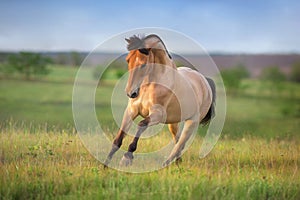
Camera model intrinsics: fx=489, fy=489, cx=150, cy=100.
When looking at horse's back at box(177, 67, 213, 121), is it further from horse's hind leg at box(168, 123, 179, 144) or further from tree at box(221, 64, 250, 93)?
tree at box(221, 64, 250, 93)

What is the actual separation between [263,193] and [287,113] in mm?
20300

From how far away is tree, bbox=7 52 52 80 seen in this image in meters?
19.3

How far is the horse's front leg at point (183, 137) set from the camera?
4.49 meters

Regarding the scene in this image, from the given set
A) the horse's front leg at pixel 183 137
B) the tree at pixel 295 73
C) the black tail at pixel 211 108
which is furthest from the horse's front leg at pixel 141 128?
the tree at pixel 295 73

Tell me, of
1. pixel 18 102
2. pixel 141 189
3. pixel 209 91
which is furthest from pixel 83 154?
pixel 18 102

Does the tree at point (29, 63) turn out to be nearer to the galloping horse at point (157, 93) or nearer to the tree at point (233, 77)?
the tree at point (233, 77)

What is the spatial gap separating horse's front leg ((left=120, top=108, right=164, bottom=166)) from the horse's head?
0.87 feet

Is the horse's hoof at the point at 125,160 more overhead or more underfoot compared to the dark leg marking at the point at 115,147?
more underfoot

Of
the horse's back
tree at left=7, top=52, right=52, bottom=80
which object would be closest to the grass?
the horse's back

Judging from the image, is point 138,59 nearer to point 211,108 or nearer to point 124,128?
point 124,128

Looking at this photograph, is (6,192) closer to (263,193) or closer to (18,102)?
(263,193)

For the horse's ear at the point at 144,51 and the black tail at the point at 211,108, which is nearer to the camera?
the horse's ear at the point at 144,51

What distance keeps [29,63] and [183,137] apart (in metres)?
16.7

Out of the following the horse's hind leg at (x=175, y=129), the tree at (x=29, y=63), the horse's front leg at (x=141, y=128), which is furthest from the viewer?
the tree at (x=29, y=63)
